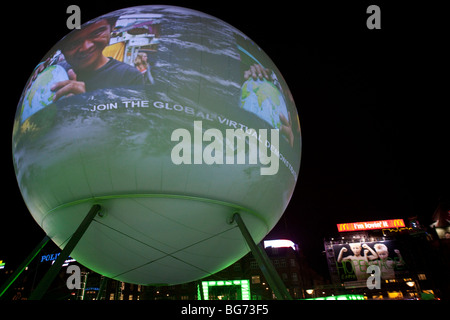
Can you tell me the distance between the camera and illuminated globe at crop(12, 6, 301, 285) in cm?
623

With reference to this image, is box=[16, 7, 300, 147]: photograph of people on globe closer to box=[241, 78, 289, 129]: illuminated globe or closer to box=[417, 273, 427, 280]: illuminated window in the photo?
box=[241, 78, 289, 129]: illuminated globe

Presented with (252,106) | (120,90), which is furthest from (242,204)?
(120,90)

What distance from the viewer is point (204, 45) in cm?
721

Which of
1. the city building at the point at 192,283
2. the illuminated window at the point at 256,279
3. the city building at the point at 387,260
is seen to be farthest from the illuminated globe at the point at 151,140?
the illuminated window at the point at 256,279

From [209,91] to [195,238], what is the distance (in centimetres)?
381

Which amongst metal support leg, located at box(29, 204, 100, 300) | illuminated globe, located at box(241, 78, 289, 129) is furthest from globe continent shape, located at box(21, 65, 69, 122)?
illuminated globe, located at box(241, 78, 289, 129)

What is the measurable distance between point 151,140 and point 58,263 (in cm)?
317

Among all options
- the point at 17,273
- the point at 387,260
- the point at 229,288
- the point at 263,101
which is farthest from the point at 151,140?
the point at 387,260

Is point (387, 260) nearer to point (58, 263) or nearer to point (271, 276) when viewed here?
point (271, 276)

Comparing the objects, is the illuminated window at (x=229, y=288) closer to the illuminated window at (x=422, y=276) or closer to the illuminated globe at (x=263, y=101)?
the illuminated globe at (x=263, y=101)

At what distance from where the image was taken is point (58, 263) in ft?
18.8

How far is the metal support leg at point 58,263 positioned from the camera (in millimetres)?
5234

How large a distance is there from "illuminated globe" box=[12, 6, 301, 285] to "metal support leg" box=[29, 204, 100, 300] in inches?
14.6

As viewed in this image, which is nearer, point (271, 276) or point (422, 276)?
point (271, 276)
